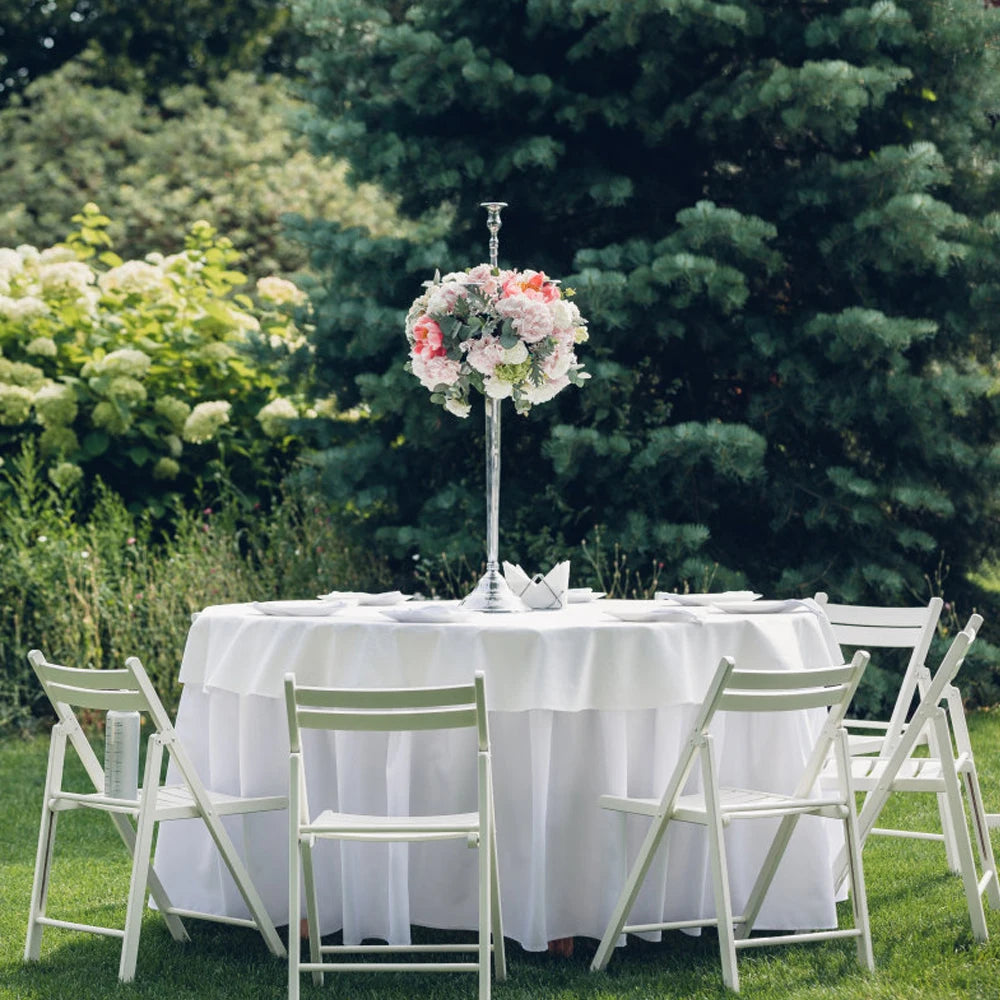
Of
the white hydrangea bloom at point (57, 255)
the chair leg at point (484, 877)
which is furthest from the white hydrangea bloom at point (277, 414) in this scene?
the chair leg at point (484, 877)

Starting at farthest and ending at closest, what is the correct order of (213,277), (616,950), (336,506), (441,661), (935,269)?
(213,277) < (336,506) < (935,269) < (616,950) < (441,661)

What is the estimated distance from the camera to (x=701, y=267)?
9.04 m

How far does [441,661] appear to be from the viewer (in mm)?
4660

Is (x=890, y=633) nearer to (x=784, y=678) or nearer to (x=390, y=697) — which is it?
(x=784, y=678)

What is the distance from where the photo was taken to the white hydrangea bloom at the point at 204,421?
10.8m

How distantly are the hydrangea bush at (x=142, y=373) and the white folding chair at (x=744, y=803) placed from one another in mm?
6359

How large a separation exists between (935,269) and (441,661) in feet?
20.1

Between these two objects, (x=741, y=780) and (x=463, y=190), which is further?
(x=463, y=190)

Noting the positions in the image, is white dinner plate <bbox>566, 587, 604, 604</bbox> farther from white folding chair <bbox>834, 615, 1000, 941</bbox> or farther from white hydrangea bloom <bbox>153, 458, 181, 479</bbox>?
white hydrangea bloom <bbox>153, 458, 181, 479</bbox>

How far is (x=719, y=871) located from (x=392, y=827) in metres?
0.93

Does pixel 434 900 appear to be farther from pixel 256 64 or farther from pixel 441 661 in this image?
pixel 256 64

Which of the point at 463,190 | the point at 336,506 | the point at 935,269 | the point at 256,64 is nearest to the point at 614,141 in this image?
the point at 463,190

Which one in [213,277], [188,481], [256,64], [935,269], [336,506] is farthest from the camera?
[256,64]

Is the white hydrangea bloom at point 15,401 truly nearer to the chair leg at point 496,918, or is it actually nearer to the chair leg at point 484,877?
the chair leg at point 496,918
